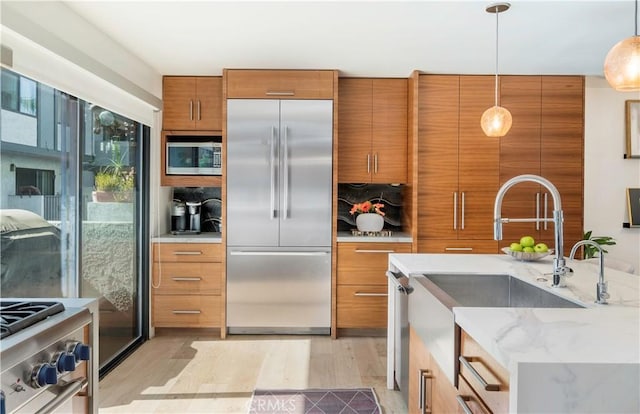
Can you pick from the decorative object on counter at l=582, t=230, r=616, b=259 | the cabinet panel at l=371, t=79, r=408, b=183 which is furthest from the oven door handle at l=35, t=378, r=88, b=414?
the decorative object on counter at l=582, t=230, r=616, b=259

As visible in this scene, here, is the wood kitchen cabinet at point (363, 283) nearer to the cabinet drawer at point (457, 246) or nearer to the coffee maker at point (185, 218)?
the cabinet drawer at point (457, 246)

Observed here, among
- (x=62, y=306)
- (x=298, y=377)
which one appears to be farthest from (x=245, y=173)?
(x=62, y=306)

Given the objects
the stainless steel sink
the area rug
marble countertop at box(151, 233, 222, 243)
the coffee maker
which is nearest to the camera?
the stainless steel sink

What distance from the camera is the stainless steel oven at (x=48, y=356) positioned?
0.99 m

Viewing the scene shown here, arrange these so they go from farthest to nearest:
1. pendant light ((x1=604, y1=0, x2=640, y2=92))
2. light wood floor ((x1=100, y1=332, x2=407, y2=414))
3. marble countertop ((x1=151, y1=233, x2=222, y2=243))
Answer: marble countertop ((x1=151, y1=233, x2=222, y2=243)) → light wood floor ((x1=100, y1=332, x2=407, y2=414)) → pendant light ((x1=604, y1=0, x2=640, y2=92))

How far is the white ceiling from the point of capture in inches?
98.9

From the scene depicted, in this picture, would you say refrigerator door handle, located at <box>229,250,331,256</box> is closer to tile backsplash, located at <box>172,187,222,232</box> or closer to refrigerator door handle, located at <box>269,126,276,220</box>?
refrigerator door handle, located at <box>269,126,276,220</box>

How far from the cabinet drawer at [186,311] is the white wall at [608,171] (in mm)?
3515

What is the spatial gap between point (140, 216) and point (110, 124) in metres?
0.88

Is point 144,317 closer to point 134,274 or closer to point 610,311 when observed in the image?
point 134,274

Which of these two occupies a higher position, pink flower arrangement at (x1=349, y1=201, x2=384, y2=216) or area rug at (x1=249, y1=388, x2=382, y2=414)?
pink flower arrangement at (x1=349, y1=201, x2=384, y2=216)

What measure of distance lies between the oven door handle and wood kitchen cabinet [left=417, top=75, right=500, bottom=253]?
3.00 metres

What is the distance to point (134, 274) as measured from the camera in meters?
3.62

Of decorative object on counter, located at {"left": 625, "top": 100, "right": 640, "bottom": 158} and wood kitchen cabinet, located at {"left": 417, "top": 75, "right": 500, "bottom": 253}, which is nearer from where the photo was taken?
wood kitchen cabinet, located at {"left": 417, "top": 75, "right": 500, "bottom": 253}
